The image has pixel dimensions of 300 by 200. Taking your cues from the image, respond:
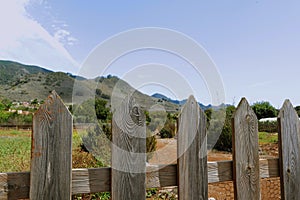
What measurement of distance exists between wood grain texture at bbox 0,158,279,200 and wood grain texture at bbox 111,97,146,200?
4cm

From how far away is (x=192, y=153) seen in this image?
3.84 ft

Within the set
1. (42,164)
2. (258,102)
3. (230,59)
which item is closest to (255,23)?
(230,59)

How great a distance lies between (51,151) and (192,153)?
0.63 metres

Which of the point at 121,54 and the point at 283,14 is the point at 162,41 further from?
the point at 283,14

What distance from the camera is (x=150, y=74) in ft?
7.55

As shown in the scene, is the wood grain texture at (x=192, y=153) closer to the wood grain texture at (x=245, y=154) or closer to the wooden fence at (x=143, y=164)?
the wooden fence at (x=143, y=164)

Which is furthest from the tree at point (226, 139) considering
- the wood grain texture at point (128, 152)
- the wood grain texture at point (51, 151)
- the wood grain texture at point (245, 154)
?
the wood grain texture at point (51, 151)

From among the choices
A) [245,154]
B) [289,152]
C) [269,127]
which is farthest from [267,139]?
[245,154]

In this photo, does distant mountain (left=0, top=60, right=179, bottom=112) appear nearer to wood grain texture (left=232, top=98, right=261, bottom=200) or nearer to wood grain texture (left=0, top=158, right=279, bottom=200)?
wood grain texture (left=0, top=158, right=279, bottom=200)

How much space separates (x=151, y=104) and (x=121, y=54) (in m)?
0.69

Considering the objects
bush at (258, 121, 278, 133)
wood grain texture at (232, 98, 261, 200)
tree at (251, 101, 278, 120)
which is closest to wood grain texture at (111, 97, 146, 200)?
wood grain texture at (232, 98, 261, 200)

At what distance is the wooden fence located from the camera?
0.93 meters

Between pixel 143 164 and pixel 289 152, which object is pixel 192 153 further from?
pixel 289 152

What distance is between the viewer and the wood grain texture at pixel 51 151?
923 millimetres
